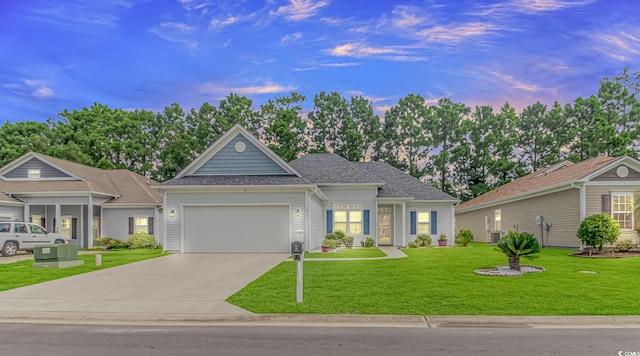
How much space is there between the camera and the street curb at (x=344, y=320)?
24.3ft

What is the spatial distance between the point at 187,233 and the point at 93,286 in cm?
934

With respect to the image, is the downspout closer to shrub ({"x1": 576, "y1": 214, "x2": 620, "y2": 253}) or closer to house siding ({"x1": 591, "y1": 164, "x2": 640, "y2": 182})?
shrub ({"x1": 576, "y1": 214, "x2": 620, "y2": 253})

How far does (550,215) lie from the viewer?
23.1 meters

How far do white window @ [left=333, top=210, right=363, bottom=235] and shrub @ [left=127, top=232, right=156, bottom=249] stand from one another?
10956 mm

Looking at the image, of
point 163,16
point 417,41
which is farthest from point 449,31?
point 163,16

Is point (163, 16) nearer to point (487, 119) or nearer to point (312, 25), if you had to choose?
point (312, 25)

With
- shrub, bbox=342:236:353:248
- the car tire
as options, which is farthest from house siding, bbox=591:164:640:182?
the car tire

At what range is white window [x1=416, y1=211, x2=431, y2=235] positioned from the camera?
2727cm

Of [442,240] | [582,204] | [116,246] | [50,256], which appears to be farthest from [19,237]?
[582,204]

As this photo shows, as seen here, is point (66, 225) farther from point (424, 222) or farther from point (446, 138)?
point (446, 138)

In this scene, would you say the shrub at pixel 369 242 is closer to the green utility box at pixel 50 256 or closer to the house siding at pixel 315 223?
the house siding at pixel 315 223

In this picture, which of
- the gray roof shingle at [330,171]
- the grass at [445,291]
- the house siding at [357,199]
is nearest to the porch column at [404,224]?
the house siding at [357,199]

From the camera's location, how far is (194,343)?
20.6ft

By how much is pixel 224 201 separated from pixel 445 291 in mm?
12940
